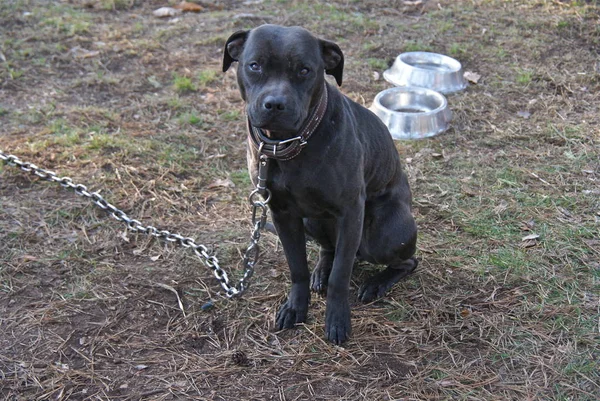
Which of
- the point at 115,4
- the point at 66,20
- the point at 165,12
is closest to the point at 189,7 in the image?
the point at 165,12

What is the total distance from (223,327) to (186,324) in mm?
220

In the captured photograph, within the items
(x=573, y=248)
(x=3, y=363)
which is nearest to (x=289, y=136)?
(x=3, y=363)

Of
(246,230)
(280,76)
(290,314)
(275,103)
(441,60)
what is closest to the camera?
(275,103)

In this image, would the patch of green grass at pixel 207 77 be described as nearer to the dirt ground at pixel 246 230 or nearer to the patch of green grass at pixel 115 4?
the dirt ground at pixel 246 230

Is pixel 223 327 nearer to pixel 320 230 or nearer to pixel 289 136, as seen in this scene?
pixel 320 230

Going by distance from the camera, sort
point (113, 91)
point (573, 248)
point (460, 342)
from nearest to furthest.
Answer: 1. point (460, 342)
2. point (573, 248)
3. point (113, 91)

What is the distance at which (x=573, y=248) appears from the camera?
4488 millimetres

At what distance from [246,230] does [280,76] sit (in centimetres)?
182

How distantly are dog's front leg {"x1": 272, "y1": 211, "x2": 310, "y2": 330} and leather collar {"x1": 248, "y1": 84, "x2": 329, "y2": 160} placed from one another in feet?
1.66

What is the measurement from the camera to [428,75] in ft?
22.7

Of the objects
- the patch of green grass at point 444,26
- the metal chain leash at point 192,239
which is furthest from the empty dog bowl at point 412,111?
the patch of green grass at point 444,26

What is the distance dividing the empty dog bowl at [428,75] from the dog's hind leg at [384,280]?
10.2 ft

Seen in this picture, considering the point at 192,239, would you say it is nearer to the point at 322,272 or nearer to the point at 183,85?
the point at 322,272

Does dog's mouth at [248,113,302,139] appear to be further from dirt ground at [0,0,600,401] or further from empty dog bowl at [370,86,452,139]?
empty dog bowl at [370,86,452,139]
